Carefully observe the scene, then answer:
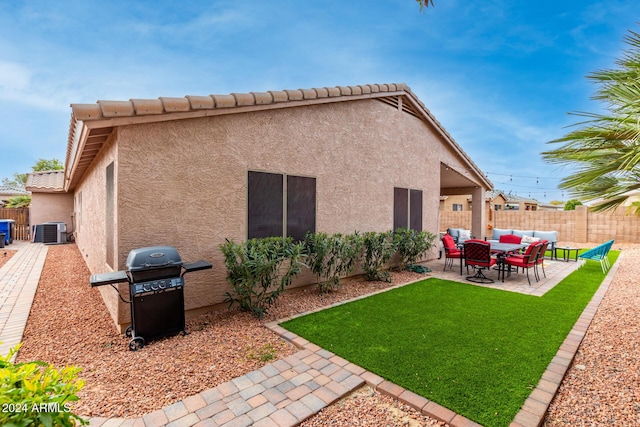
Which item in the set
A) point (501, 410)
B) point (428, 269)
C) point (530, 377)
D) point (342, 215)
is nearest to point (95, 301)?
point (342, 215)

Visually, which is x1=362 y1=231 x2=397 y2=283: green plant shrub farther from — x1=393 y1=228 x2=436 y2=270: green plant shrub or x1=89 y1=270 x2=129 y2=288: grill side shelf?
x1=89 y1=270 x2=129 y2=288: grill side shelf

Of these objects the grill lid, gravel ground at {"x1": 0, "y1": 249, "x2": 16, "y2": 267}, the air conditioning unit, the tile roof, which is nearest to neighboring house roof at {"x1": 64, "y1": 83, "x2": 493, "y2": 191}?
the tile roof

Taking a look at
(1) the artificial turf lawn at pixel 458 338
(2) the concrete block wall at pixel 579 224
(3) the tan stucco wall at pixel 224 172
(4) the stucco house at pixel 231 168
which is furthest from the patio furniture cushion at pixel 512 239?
(2) the concrete block wall at pixel 579 224

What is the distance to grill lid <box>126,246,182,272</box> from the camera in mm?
4453

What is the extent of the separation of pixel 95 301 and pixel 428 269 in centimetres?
1003

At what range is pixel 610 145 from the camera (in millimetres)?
4117

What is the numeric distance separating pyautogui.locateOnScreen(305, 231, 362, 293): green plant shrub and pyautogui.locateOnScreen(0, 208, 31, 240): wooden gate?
21.7 meters

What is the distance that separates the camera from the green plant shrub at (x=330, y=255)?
24.2 ft

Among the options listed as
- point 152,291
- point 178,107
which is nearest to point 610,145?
point 178,107

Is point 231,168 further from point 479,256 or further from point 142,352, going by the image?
point 479,256

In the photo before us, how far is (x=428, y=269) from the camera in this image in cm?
1096

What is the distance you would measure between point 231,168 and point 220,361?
361 cm

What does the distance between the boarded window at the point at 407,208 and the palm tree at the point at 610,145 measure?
611cm

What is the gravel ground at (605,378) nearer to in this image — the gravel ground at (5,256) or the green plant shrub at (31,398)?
the green plant shrub at (31,398)
